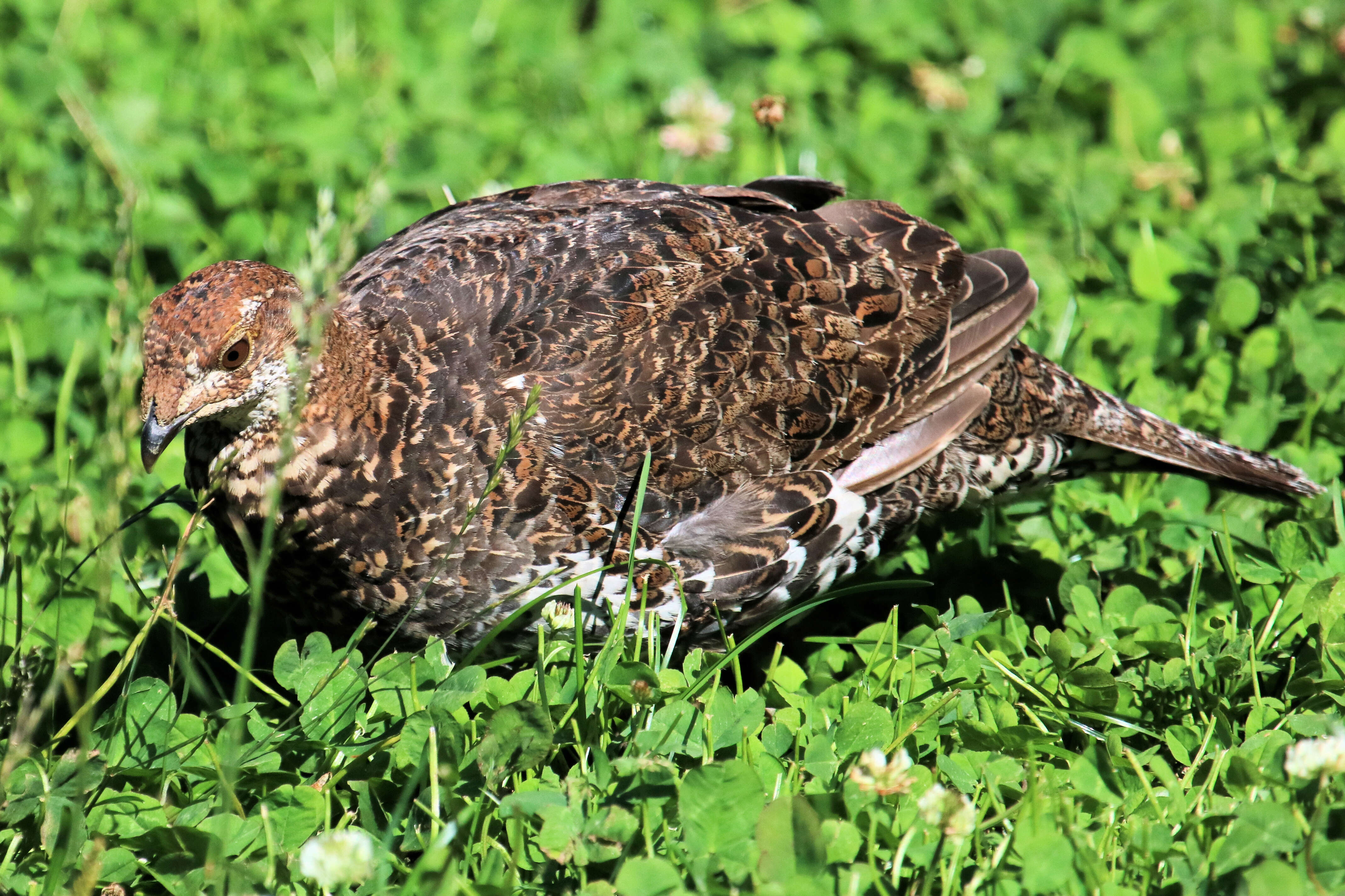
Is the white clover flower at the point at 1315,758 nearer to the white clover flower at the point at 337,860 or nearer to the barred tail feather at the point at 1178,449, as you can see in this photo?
the barred tail feather at the point at 1178,449

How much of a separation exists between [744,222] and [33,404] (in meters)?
2.91

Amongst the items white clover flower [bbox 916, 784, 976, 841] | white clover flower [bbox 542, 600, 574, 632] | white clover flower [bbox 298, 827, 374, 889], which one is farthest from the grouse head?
white clover flower [bbox 916, 784, 976, 841]

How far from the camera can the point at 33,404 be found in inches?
206

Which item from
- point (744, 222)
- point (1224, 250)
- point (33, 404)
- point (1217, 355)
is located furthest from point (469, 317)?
point (1224, 250)

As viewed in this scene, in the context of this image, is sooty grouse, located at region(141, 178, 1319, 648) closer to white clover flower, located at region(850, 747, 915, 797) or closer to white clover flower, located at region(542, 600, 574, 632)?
white clover flower, located at region(542, 600, 574, 632)

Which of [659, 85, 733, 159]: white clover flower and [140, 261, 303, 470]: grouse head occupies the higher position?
[140, 261, 303, 470]: grouse head

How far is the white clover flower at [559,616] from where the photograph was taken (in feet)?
12.0

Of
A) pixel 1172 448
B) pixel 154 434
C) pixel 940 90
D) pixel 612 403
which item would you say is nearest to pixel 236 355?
pixel 154 434

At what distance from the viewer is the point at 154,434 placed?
3.43 m

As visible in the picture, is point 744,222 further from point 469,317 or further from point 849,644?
point 849,644

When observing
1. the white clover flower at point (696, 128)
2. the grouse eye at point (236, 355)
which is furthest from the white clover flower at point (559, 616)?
the white clover flower at point (696, 128)

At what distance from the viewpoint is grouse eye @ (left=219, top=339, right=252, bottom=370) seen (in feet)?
11.6

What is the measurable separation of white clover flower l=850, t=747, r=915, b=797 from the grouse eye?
1.90m

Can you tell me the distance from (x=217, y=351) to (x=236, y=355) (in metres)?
0.08
